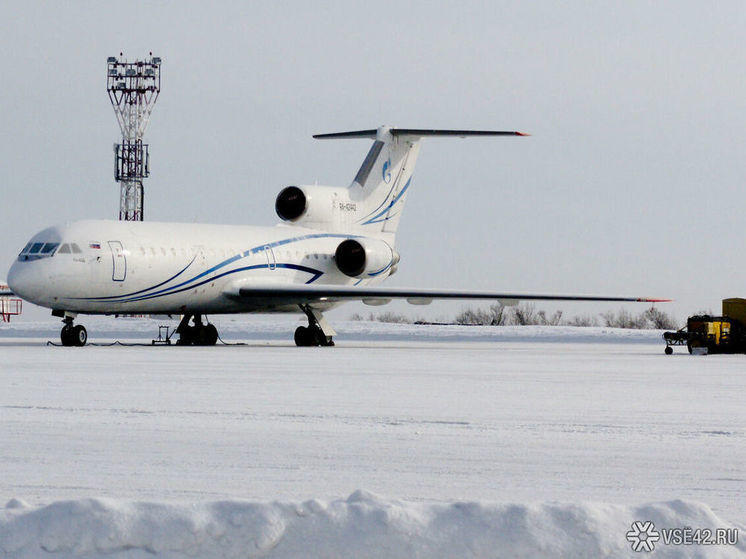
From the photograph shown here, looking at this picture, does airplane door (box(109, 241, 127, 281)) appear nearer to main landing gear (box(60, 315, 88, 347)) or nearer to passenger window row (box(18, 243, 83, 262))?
passenger window row (box(18, 243, 83, 262))

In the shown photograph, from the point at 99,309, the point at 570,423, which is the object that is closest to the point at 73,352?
the point at 99,309

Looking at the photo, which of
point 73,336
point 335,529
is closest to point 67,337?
point 73,336

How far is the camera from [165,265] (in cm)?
3008

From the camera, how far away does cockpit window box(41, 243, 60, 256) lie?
28013 millimetres

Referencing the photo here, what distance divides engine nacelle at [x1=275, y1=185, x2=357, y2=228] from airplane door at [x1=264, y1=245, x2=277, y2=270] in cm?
250

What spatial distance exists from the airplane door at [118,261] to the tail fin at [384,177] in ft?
32.6

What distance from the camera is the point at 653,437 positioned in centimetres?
941

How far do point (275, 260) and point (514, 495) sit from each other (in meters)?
27.2

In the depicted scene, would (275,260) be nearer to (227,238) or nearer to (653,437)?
(227,238)

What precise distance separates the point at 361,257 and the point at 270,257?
9.62ft

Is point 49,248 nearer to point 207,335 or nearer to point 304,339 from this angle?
point 207,335

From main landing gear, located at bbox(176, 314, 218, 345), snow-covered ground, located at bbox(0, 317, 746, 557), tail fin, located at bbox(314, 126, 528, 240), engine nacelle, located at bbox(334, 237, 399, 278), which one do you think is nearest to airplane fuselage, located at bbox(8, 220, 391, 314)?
engine nacelle, located at bbox(334, 237, 399, 278)

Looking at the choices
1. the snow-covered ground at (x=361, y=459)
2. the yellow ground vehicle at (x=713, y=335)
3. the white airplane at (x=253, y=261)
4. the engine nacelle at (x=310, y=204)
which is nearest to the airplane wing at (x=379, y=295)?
the white airplane at (x=253, y=261)

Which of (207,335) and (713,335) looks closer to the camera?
(713,335)
